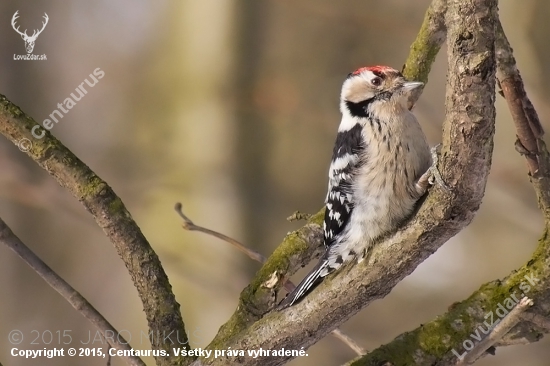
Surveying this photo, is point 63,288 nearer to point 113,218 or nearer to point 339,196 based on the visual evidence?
point 113,218

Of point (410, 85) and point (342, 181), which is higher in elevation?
point (410, 85)

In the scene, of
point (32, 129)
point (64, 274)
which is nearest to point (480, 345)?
point (32, 129)

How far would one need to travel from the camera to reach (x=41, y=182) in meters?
2.67

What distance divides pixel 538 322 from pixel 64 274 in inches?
86.3

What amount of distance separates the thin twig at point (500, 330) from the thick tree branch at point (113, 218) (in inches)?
26.3

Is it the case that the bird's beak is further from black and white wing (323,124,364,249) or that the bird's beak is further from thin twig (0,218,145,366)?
thin twig (0,218,145,366)

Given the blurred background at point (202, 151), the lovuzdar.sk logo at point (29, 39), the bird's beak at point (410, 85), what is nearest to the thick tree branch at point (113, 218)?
the bird's beak at point (410, 85)

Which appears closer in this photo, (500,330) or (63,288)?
(500,330)

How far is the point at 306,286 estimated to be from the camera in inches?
49.6

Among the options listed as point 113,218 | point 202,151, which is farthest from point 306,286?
point 202,151

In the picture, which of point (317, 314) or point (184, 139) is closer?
point (317, 314)

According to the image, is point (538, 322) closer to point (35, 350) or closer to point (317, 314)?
point (317, 314)

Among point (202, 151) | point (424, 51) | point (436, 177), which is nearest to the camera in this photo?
point (436, 177)

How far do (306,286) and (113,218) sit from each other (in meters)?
0.50
